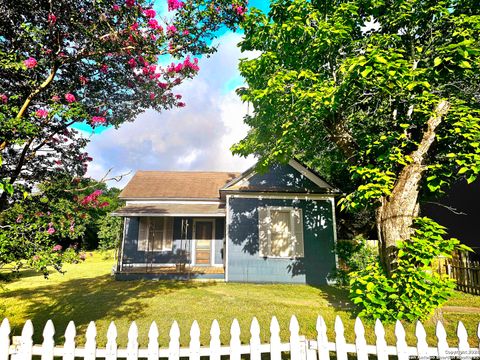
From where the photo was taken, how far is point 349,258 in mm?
12250

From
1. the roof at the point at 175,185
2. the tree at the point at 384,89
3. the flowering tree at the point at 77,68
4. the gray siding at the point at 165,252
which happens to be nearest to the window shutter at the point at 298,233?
the roof at the point at 175,185

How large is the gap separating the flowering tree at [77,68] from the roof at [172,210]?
8358mm

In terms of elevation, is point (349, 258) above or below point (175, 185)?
below

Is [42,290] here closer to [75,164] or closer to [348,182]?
[75,164]

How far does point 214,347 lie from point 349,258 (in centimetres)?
1093

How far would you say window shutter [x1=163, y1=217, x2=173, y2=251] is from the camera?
621 inches

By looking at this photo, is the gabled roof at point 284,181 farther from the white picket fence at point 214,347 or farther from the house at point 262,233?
the white picket fence at point 214,347

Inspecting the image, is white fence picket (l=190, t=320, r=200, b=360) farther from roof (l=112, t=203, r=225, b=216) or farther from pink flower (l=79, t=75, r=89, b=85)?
roof (l=112, t=203, r=225, b=216)

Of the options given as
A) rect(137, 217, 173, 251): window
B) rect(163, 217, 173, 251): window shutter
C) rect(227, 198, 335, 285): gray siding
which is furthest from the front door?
rect(227, 198, 335, 285): gray siding

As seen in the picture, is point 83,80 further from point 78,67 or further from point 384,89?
point 384,89

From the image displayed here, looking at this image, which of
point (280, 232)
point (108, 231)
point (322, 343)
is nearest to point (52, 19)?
point (322, 343)

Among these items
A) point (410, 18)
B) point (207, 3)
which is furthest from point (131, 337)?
point (410, 18)

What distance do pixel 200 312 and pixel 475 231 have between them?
49.0 ft

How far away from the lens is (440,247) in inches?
220
